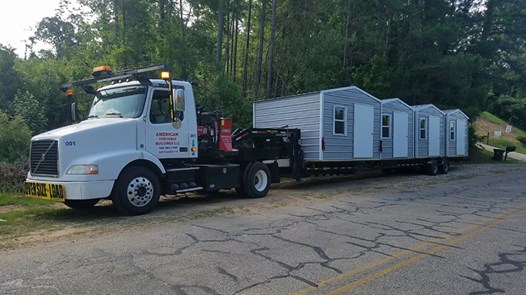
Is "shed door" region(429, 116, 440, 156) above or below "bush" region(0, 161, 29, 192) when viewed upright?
above

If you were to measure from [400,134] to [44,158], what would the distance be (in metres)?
13.6

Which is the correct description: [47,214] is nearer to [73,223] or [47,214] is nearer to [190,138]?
[73,223]

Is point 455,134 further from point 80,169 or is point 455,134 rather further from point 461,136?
point 80,169

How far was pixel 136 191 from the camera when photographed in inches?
332

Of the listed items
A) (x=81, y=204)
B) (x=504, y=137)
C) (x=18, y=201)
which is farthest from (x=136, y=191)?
(x=504, y=137)

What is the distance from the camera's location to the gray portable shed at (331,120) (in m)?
13.7

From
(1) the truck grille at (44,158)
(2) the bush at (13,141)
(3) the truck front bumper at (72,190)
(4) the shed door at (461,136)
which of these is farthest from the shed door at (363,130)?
(2) the bush at (13,141)

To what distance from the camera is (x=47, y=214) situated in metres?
8.82

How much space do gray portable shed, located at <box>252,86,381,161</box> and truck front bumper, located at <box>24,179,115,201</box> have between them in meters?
7.36

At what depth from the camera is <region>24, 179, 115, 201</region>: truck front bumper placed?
7.73 m

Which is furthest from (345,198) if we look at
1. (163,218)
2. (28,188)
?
(28,188)

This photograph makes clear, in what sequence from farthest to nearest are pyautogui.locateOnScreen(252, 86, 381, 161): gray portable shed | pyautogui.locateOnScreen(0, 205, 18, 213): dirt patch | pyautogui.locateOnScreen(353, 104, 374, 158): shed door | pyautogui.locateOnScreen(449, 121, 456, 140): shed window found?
pyautogui.locateOnScreen(449, 121, 456, 140): shed window < pyautogui.locateOnScreen(353, 104, 374, 158): shed door < pyautogui.locateOnScreen(252, 86, 381, 161): gray portable shed < pyautogui.locateOnScreen(0, 205, 18, 213): dirt patch

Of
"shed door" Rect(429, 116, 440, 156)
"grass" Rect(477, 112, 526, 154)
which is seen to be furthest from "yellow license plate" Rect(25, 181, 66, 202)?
"grass" Rect(477, 112, 526, 154)

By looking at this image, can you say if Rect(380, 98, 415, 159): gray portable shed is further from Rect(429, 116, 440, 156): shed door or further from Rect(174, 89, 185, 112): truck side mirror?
Rect(174, 89, 185, 112): truck side mirror
